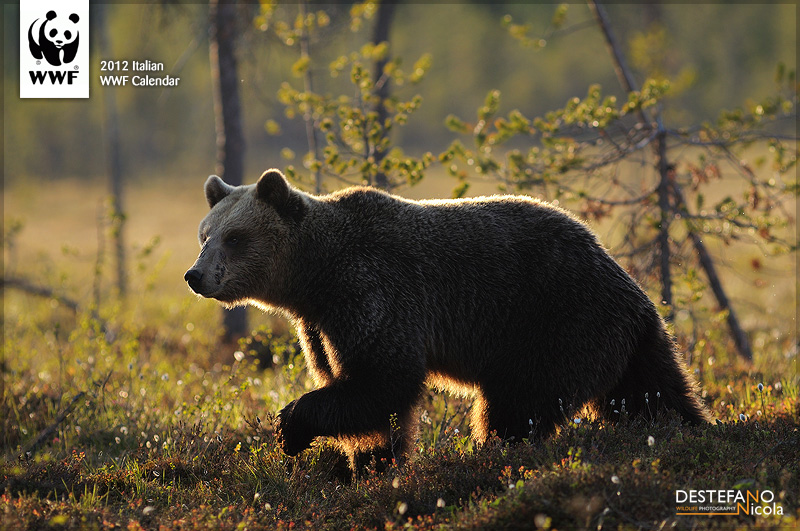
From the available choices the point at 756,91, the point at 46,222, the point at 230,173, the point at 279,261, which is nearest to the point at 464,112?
the point at 756,91

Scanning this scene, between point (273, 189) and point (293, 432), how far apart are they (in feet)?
5.46

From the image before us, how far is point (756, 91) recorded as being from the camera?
171 ft

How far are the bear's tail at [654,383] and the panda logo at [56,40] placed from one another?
292 inches

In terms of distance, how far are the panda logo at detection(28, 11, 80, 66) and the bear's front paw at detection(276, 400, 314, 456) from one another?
19.9 feet

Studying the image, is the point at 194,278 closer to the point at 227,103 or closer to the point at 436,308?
the point at 436,308

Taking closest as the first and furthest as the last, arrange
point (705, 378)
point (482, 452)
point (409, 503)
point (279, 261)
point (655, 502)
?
point (655, 502) < point (409, 503) < point (482, 452) < point (279, 261) < point (705, 378)

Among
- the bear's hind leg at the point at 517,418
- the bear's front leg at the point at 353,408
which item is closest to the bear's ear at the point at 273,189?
the bear's front leg at the point at 353,408

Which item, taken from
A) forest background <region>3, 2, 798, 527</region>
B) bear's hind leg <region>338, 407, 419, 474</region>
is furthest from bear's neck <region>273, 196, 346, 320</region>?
forest background <region>3, 2, 798, 527</region>

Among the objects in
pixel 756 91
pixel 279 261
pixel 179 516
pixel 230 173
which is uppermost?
pixel 756 91

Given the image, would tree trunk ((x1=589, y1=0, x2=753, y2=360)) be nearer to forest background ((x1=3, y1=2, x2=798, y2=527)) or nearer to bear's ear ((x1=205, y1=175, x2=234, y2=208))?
forest background ((x1=3, y1=2, x2=798, y2=527))

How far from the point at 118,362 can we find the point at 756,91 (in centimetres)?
5364

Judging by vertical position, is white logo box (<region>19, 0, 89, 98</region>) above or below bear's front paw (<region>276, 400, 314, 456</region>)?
above

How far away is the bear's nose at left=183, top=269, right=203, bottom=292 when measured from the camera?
15.9 feet

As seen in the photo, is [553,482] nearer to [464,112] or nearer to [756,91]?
[756,91]
